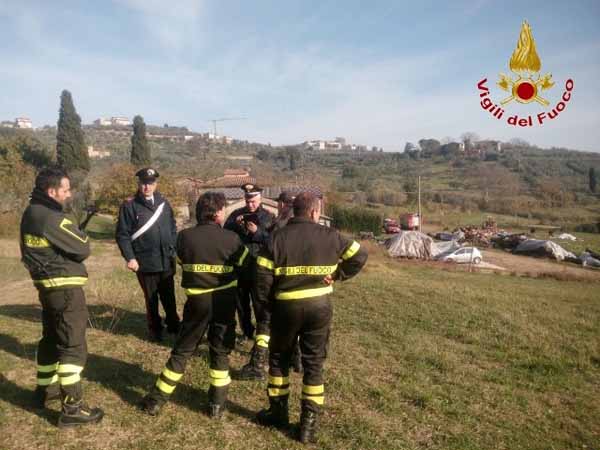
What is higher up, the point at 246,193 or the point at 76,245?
the point at 246,193

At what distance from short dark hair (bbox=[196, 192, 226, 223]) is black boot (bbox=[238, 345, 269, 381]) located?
1706 millimetres

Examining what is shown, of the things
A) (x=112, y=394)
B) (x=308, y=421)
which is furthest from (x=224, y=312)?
(x=112, y=394)

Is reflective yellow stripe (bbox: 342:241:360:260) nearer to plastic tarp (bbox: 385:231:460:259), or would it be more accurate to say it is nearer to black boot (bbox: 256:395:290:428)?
black boot (bbox: 256:395:290:428)

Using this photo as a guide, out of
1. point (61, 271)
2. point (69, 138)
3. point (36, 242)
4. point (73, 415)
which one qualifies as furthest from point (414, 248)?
point (69, 138)

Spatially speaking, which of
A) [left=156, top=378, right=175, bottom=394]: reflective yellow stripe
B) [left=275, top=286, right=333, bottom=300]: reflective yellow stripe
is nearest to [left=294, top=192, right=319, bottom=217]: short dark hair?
[left=275, top=286, right=333, bottom=300]: reflective yellow stripe

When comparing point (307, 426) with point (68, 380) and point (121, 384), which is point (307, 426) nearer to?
point (68, 380)

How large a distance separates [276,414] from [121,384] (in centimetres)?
177

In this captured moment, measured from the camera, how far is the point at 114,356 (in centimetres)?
502

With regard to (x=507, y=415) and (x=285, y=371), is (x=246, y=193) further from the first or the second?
(x=507, y=415)

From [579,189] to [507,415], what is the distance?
74839mm

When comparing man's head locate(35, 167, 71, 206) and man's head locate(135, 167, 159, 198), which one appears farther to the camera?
man's head locate(135, 167, 159, 198)

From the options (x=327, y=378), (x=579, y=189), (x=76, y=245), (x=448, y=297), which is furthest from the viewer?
(x=579, y=189)

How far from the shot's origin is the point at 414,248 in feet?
95.2

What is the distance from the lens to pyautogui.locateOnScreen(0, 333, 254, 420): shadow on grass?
3.93 m
